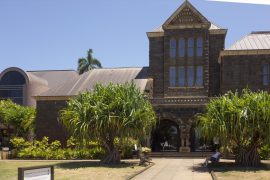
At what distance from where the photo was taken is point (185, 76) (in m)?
42.5

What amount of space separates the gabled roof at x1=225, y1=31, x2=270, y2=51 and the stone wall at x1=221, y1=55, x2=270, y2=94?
979mm

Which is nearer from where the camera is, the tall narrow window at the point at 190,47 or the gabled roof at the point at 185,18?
the gabled roof at the point at 185,18

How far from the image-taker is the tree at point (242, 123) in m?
24.5

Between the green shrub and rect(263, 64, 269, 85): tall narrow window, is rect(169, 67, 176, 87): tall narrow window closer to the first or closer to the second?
rect(263, 64, 269, 85): tall narrow window

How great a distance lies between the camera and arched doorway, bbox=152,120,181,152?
137 feet

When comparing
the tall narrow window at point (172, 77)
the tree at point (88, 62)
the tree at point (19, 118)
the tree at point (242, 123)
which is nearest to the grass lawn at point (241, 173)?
the tree at point (242, 123)

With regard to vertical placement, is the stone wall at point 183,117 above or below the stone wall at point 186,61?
below

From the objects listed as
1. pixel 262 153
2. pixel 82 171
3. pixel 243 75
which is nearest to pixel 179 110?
pixel 243 75

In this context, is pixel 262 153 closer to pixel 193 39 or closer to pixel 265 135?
pixel 265 135

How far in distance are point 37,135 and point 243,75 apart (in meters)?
20.0

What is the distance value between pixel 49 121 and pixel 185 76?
13487 millimetres

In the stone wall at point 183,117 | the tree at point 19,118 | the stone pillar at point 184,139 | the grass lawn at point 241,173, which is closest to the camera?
the grass lawn at point 241,173

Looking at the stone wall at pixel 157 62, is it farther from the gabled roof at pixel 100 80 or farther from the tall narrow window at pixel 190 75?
the tall narrow window at pixel 190 75

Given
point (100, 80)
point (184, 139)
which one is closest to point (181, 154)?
point (184, 139)
